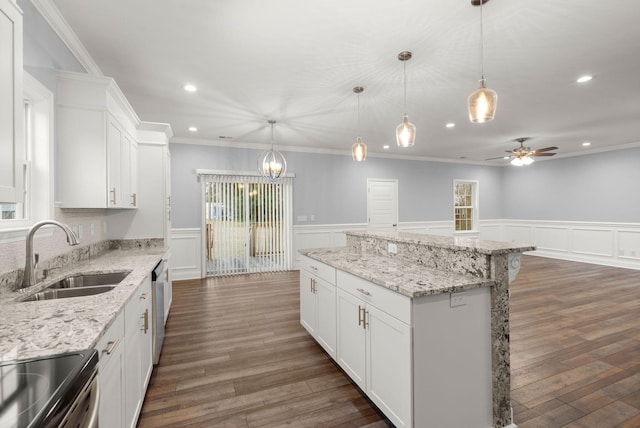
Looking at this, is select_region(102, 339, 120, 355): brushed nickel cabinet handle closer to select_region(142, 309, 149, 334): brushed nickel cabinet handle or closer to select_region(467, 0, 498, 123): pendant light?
select_region(142, 309, 149, 334): brushed nickel cabinet handle

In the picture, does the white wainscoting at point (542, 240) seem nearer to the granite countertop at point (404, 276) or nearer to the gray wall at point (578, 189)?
the gray wall at point (578, 189)

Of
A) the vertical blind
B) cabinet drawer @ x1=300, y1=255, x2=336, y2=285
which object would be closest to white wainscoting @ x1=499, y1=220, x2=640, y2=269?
the vertical blind

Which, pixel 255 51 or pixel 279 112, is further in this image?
pixel 279 112

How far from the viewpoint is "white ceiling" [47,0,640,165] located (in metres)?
2.20

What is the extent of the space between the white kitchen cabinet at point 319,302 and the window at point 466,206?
695 centimetres

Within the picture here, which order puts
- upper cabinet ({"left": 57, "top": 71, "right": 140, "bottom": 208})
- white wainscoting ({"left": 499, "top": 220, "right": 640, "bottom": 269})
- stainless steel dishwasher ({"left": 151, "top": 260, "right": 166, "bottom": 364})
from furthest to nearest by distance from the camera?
1. white wainscoting ({"left": 499, "top": 220, "right": 640, "bottom": 269})
2. stainless steel dishwasher ({"left": 151, "top": 260, "right": 166, "bottom": 364})
3. upper cabinet ({"left": 57, "top": 71, "right": 140, "bottom": 208})

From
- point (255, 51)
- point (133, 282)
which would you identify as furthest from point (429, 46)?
point (133, 282)

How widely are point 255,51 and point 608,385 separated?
4049mm

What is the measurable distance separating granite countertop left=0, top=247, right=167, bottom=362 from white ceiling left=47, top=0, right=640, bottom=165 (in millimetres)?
1998

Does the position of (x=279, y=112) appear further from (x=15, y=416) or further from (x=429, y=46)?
(x=15, y=416)

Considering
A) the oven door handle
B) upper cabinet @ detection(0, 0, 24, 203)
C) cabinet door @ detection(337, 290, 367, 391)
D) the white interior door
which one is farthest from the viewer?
the white interior door

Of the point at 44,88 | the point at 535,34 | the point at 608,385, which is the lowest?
the point at 608,385

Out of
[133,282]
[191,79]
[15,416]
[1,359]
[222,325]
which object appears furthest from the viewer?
[222,325]

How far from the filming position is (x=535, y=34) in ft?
8.13
